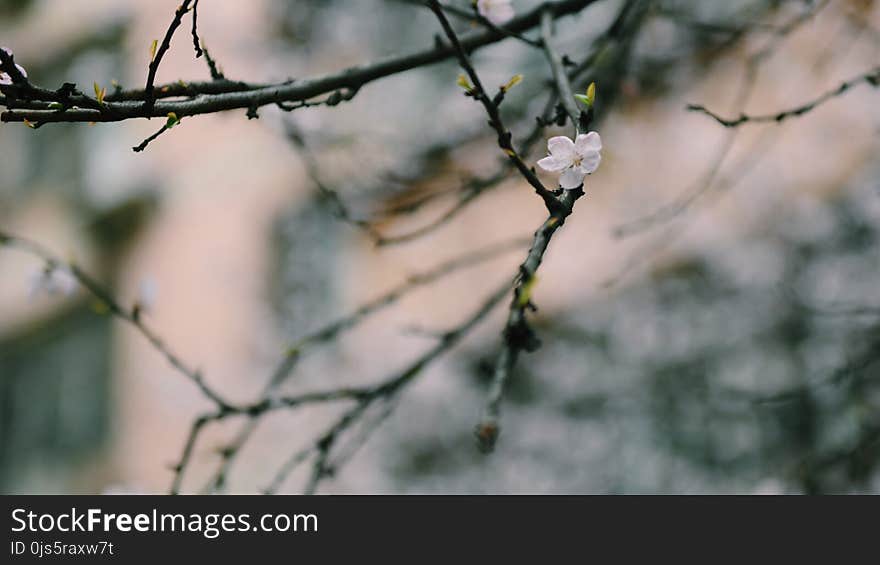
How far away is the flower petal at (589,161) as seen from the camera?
1.09 meters

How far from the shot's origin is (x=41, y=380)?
7199mm

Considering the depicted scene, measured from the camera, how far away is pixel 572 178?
1.10m

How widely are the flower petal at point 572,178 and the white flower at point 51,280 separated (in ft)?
4.46

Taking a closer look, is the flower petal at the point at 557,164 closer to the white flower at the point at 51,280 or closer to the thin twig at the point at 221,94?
the thin twig at the point at 221,94

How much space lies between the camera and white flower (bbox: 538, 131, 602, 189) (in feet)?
3.59

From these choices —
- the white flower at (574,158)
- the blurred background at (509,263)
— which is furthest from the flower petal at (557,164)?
the blurred background at (509,263)

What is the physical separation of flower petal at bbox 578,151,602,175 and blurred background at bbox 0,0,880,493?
2.42ft

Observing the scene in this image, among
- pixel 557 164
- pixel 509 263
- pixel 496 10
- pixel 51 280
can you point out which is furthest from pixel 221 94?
pixel 509 263

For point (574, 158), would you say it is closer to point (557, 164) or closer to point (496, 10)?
point (557, 164)

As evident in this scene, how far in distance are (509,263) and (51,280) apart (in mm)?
2961

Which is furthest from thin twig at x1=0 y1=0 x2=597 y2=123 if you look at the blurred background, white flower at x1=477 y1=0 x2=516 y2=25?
the blurred background
